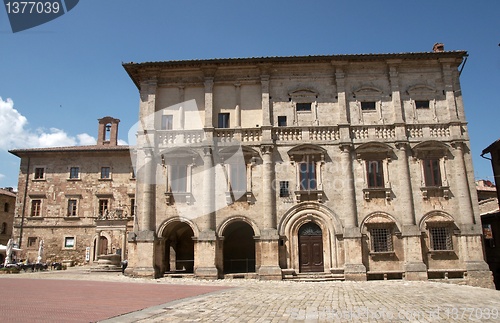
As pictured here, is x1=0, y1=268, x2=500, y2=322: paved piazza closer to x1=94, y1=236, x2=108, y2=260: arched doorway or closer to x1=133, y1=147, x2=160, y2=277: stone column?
x1=133, y1=147, x2=160, y2=277: stone column

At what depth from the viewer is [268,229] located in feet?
80.8

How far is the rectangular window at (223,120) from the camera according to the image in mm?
27094

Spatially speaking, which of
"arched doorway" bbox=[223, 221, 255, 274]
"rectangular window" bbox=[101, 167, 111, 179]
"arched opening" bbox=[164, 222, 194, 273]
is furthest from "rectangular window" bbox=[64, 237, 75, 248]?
"arched doorway" bbox=[223, 221, 255, 274]

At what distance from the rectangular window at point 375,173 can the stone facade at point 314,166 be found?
0.08 m

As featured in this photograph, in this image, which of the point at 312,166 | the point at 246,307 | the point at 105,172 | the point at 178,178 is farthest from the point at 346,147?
the point at 105,172

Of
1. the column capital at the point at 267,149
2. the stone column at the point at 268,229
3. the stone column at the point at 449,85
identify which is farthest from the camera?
Answer: the stone column at the point at 449,85

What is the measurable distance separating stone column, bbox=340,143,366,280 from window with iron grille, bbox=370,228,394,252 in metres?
1.05

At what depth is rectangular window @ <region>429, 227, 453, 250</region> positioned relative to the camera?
80.4 ft

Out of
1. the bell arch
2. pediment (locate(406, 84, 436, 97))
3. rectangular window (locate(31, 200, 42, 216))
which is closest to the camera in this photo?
pediment (locate(406, 84, 436, 97))

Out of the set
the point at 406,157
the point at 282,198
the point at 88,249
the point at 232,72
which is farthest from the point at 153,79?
the point at 88,249

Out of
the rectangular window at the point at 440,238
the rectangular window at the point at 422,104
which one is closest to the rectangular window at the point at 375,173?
the rectangular window at the point at 440,238

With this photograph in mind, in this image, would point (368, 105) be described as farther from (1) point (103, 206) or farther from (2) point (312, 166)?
(1) point (103, 206)

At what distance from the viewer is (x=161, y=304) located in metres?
12.8

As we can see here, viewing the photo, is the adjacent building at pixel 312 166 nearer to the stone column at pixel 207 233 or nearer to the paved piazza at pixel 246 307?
the stone column at pixel 207 233
